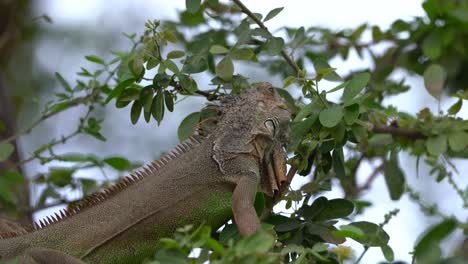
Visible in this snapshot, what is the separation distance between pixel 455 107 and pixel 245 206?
1222mm

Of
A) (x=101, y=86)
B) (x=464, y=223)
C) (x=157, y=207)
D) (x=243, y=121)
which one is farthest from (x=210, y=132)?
(x=464, y=223)

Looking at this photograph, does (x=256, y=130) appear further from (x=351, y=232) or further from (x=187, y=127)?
(x=351, y=232)

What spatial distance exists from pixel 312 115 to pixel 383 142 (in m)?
0.94

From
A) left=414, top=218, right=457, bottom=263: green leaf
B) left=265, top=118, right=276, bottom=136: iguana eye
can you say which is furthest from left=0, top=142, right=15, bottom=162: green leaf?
left=414, top=218, right=457, bottom=263: green leaf

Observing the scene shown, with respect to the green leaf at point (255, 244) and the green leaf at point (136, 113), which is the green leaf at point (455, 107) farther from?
the green leaf at point (255, 244)

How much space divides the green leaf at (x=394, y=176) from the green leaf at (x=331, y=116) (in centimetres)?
120

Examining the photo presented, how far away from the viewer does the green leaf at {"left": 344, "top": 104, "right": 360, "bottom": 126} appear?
386 cm

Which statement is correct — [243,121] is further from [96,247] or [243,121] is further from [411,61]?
[411,61]

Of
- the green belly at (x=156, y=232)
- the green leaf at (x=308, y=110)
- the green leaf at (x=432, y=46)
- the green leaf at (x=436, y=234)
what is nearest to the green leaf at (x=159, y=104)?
the green belly at (x=156, y=232)

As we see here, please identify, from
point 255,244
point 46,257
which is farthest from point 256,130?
point 255,244

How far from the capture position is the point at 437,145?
4.13 m

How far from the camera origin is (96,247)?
4.19 meters

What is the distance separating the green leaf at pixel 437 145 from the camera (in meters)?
4.08

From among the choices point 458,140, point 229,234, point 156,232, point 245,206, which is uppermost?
point 458,140
